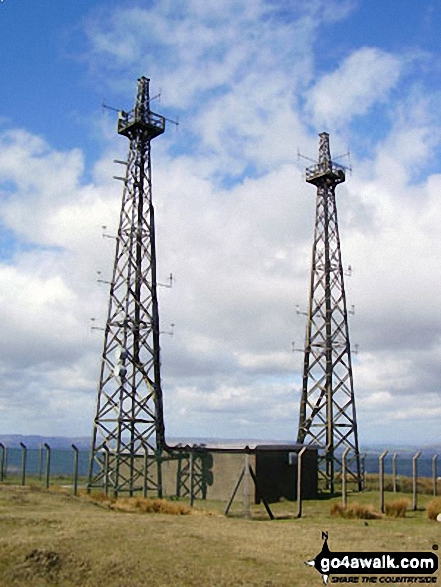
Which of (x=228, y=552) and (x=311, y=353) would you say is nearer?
(x=228, y=552)

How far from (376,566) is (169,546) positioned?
427 centimetres

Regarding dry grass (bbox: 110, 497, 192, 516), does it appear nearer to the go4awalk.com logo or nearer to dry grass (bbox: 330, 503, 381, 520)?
dry grass (bbox: 330, 503, 381, 520)

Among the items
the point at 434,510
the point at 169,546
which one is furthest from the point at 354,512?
the point at 169,546

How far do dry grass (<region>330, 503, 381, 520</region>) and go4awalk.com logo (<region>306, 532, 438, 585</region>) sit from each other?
9.22m

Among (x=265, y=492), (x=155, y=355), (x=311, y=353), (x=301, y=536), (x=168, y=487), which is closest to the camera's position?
(x=301, y=536)

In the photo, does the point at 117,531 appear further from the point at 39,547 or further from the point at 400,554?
the point at 400,554

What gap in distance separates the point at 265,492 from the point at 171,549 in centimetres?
1700

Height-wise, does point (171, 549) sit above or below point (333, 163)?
below

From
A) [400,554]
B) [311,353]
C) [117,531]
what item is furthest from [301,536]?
→ [311,353]

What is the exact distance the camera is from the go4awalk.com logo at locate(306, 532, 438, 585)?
42.3 ft

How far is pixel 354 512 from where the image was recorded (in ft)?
78.2

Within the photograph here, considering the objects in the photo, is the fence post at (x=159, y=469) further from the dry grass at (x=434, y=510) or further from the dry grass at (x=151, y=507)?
the dry grass at (x=434, y=510)

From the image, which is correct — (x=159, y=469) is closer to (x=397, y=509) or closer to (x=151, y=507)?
(x=151, y=507)

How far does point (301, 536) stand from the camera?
57.6 ft
